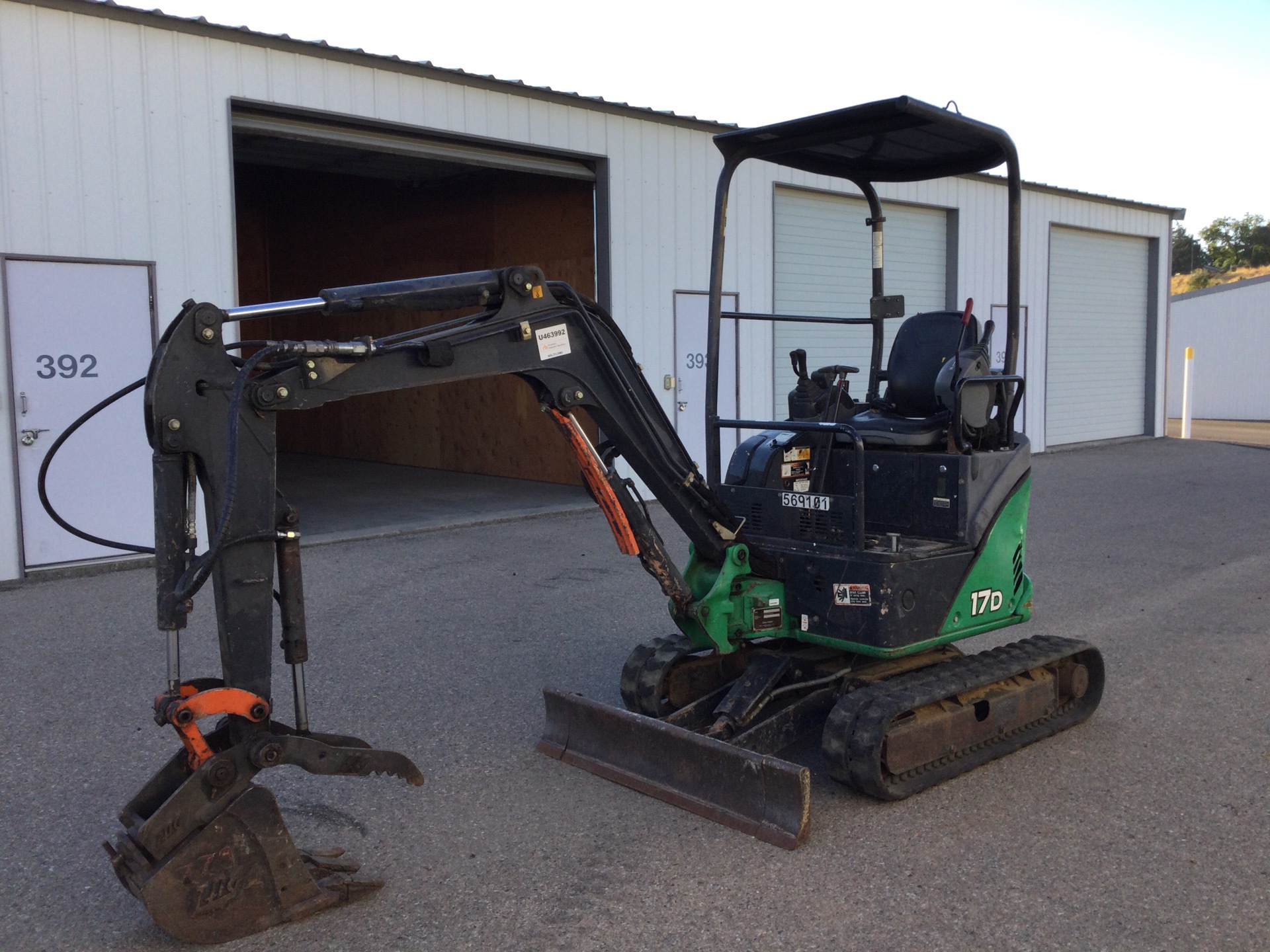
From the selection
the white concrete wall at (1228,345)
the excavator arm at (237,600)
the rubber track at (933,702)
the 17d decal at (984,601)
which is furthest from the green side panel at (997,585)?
the white concrete wall at (1228,345)

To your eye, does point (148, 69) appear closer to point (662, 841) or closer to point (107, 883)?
point (107, 883)

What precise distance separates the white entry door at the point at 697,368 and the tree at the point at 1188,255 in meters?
67.7

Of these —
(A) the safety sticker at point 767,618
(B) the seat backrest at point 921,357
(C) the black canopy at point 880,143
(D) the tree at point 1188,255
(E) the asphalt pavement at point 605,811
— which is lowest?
(E) the asphalt pavement at point 605,811

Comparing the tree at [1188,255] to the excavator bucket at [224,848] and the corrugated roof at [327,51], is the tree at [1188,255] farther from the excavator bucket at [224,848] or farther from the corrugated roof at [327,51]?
the excavator bucket at [224,848]

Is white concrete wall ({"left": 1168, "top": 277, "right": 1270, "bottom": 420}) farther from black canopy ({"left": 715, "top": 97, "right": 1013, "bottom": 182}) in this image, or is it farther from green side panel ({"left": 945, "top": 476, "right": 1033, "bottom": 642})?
green side panel ({"left": 945, "top": 476, "right": 1033, "bottom": 642})

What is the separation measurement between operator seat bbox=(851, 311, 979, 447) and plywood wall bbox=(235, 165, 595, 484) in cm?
799

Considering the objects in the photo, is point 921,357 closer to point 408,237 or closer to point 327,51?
point 327,51

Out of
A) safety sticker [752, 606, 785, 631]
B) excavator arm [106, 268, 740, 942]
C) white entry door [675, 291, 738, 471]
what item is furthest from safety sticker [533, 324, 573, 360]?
white entry door [675, 291, 738, 471]

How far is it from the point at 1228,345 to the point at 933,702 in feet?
95.4

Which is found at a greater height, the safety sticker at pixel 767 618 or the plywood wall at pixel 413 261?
the plywood wall at pixel 413 261

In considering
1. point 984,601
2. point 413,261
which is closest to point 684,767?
point 984,601

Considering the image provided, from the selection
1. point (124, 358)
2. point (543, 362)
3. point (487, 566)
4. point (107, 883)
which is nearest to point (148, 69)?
point (124, 358)

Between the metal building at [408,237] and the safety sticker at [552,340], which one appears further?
the metal building at [408,237]

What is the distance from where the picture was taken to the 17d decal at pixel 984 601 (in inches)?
210
